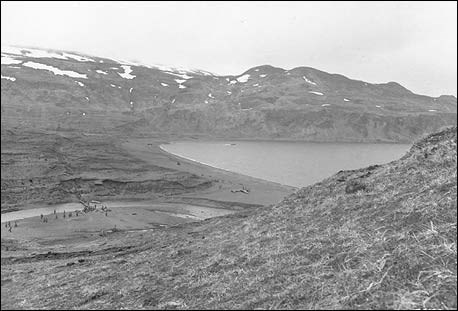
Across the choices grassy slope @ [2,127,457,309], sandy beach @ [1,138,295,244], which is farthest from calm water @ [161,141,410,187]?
grassy slope @ [2,127,457,309]

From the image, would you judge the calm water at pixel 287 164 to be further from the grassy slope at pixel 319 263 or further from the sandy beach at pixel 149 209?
the grassy slope at pixel 319 263

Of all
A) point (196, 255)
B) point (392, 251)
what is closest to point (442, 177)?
point (392, 251)

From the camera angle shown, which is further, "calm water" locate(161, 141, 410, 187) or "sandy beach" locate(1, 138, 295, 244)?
"calm water" locate(161, 141, 410, 187)

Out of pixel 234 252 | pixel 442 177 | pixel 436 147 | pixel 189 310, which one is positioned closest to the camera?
pixel 189 310

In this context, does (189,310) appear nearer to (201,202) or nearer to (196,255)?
(196,255)

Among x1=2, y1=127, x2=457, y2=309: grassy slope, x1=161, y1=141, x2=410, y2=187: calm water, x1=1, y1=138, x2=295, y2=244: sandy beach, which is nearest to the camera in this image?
x1=2, y1=127, x2=457, y2=309: grassy slope

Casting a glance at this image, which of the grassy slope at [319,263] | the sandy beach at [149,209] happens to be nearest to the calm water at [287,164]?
the sandy beach at [149,209]

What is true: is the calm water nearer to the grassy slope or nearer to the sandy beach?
the sandy beach

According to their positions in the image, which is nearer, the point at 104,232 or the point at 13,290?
the point at 13,290

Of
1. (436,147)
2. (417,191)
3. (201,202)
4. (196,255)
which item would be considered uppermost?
(436,147)
